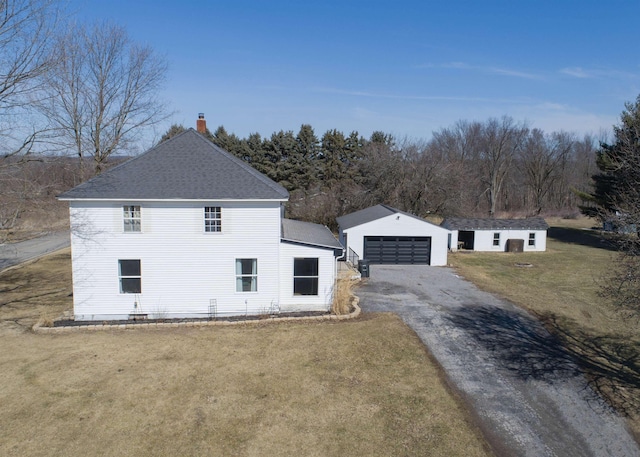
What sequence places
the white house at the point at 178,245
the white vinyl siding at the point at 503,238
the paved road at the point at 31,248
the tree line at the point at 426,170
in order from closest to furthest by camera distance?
the white house at the point at 178,245, the paved road at the point at 31,248, the white vinyl siding at the point at 503,238, the tree line at the point at 426,170

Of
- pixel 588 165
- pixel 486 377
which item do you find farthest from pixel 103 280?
pixel 588 165

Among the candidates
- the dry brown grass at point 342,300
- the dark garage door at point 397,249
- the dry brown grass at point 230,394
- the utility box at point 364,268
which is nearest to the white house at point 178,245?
the dry brown grass at point 230,394

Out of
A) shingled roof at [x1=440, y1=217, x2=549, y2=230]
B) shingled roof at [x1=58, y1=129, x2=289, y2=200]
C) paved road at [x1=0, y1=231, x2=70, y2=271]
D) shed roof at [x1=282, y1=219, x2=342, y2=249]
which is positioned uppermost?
shingled roof at [x1=58, y1=129, x2=289, y2=200]

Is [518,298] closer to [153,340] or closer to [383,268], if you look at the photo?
[383,268]

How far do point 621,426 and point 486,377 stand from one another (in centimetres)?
294

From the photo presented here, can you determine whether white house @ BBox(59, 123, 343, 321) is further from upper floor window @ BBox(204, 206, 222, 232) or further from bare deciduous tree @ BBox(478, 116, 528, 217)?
bare deciduous tree @ BBox(478, 116, 528, 217)

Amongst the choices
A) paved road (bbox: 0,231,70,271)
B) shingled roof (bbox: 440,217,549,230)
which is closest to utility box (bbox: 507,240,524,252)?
shingled roof (bbox: 440,217,549,230)

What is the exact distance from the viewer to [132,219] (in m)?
15.5

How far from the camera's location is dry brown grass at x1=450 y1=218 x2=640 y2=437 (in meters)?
11.2

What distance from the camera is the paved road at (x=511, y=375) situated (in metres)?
8.39

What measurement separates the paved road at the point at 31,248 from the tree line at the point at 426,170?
699 inches

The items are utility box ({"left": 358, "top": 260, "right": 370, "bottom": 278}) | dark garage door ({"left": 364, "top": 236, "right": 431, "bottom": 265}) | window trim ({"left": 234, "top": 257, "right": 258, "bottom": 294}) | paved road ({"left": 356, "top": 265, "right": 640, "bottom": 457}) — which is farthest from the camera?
dark garage door ({"left": 364, "top": 236, "right": 431, "bottom": 265})

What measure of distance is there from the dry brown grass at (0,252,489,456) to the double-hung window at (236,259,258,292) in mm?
1855

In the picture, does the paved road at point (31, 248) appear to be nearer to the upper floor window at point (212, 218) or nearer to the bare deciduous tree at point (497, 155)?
the upper floor window at point (212, 218)
